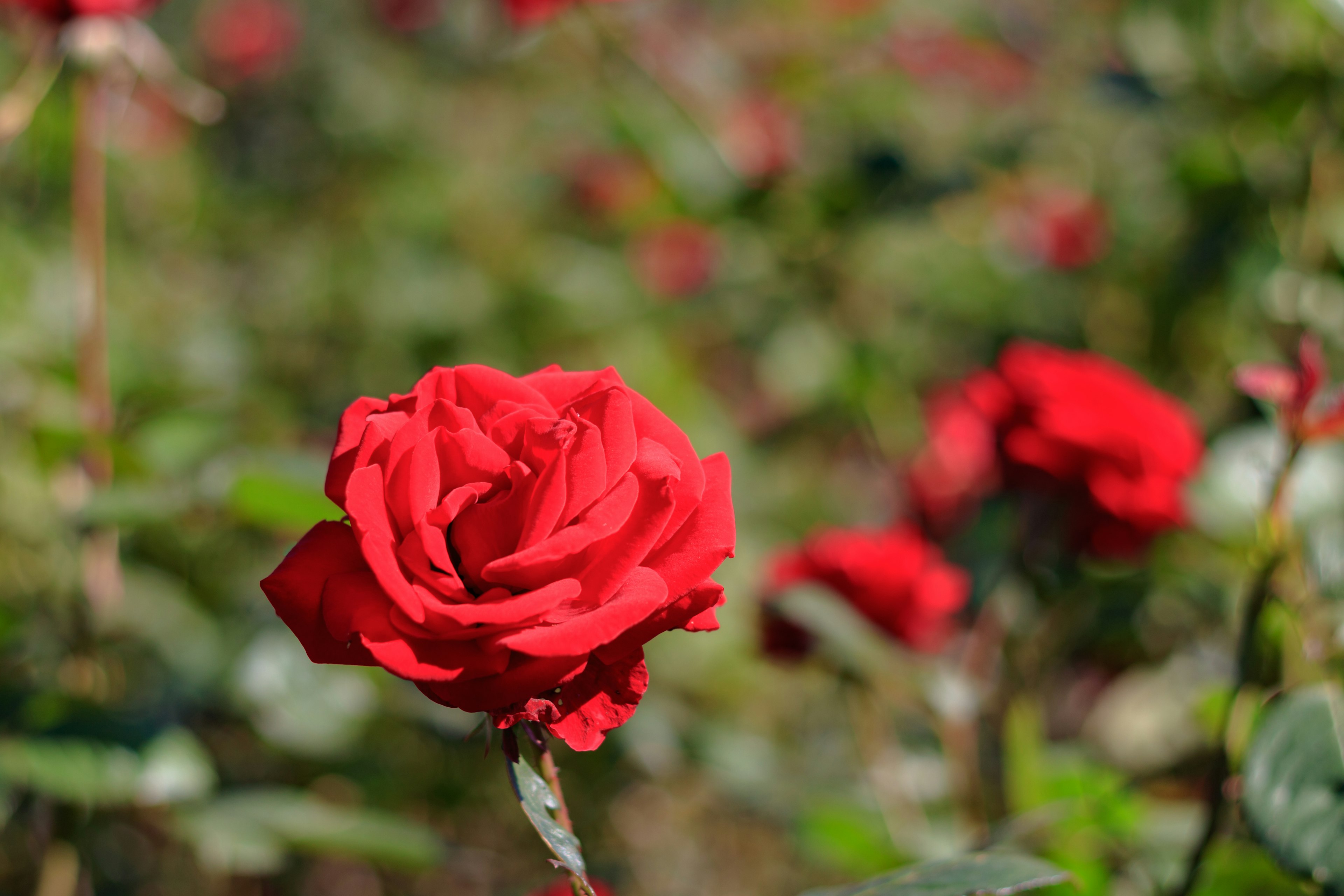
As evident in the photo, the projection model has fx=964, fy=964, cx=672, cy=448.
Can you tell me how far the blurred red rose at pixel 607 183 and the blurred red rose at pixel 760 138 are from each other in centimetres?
20

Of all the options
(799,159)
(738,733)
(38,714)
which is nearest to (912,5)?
(799,159)

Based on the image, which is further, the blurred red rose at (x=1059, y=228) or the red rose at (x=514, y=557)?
the blurred red rose at (x=1059, y=228)

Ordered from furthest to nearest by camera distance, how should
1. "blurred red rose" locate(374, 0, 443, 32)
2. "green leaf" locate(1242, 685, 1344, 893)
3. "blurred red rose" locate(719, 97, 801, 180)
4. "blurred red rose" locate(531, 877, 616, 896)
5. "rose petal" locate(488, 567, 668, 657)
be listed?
"blurred red rose" locate(374, 0, 443, 32) → "blurred red rose" locate(719, 97, 801, 180) → "blurred red rose" locate(531, 877, 616, 896) → "green leaf" locate(1242, 685, 1344, 893) → "rose petal" locate(488, 567, 668, 657)

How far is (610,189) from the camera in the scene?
173 centimetres

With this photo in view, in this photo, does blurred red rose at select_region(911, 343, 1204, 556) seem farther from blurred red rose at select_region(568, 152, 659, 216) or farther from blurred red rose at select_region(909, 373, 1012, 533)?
blurred red rose at select_region(568, 152, 659, 216)

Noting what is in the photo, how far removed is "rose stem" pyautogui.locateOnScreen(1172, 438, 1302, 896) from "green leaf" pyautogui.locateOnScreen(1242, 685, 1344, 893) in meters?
0.02

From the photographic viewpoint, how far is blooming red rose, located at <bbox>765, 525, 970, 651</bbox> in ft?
2.54

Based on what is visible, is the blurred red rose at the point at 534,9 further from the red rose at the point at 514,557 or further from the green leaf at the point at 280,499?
the red rose at the point at 514,557

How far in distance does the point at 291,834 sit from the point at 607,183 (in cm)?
134

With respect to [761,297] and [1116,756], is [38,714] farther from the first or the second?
[1116,756]

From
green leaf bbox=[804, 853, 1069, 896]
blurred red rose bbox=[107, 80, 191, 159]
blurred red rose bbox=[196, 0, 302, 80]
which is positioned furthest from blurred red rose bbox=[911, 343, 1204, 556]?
blurred red rose bbox=[196, 0, 302, 80]

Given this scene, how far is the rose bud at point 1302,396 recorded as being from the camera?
421 mm

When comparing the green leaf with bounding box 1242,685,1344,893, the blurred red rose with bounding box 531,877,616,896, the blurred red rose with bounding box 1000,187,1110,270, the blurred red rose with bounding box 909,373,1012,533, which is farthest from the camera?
the blurred red rose with bounding box 1000,187,1110,270

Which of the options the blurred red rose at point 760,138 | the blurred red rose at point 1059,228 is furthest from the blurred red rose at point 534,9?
the blurred red rose at point 1059,228
